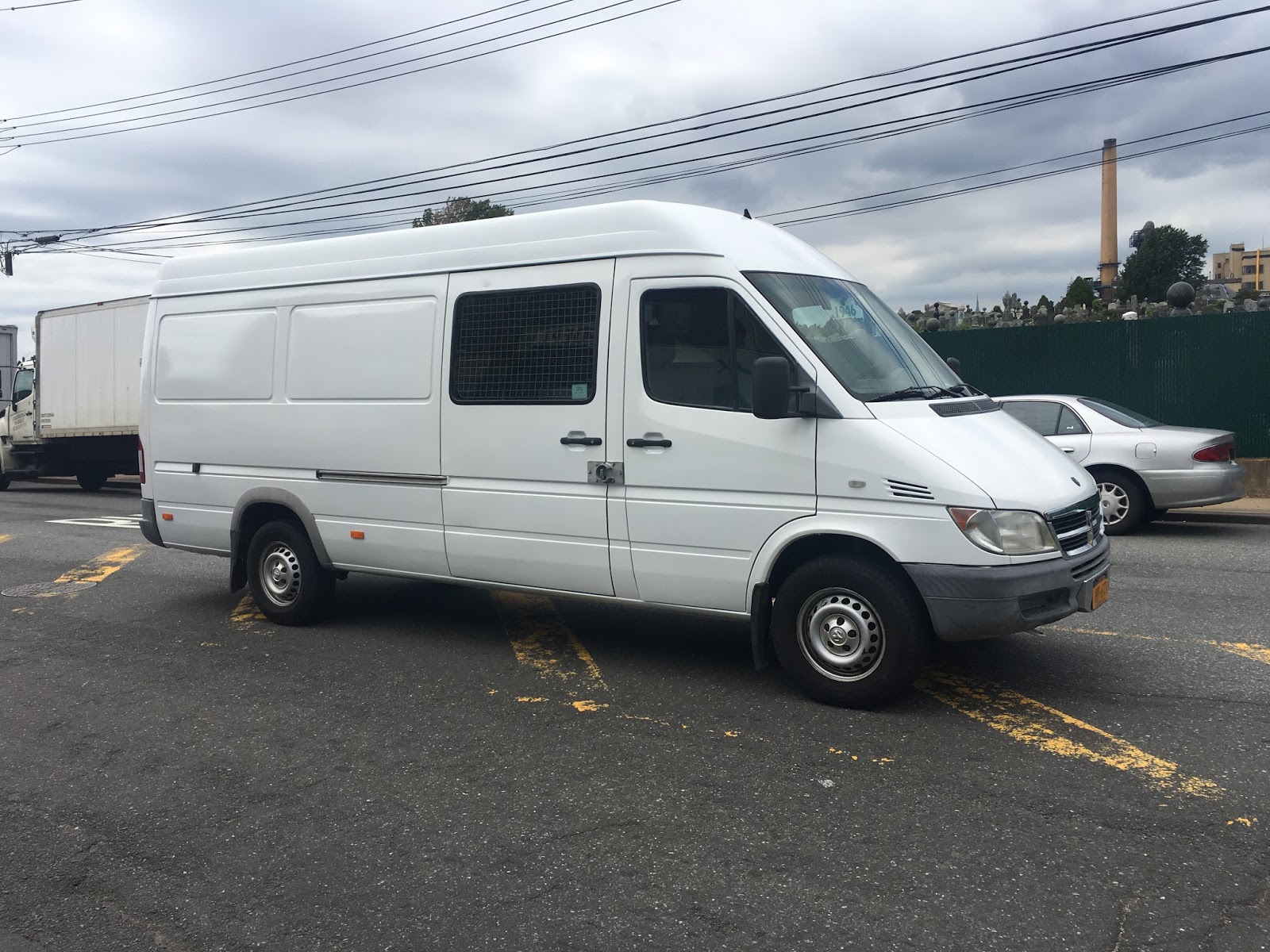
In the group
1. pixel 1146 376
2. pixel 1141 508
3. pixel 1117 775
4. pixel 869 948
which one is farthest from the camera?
pixel 1146 376

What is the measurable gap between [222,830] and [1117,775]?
3597 millimetres

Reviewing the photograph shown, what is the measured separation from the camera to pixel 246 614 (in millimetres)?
8047

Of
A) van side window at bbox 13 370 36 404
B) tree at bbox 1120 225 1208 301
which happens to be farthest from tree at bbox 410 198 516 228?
tree at bbox 1120 225 1208 301

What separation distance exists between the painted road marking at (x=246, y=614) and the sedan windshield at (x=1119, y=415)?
8.78 meters

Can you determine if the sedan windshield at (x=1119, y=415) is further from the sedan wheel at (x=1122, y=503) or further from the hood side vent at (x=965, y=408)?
the hood side vent at (x=965, y=408)

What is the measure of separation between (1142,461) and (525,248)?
761cm

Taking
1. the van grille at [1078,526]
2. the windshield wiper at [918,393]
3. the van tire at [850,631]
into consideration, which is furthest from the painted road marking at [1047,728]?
the windshield wiper at [918,393]

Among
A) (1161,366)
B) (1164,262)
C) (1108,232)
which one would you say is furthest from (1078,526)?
(1164,262)

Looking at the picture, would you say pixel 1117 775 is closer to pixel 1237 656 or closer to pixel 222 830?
pixel 1237 656

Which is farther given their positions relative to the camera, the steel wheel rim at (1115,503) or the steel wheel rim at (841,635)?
the steel wheel rim at (1115,503)

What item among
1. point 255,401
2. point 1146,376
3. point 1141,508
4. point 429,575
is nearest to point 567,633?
point 429,575

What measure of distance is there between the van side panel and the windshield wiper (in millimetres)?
2770

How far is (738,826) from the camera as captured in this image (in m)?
3.94

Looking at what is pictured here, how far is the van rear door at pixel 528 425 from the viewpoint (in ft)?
19.3
